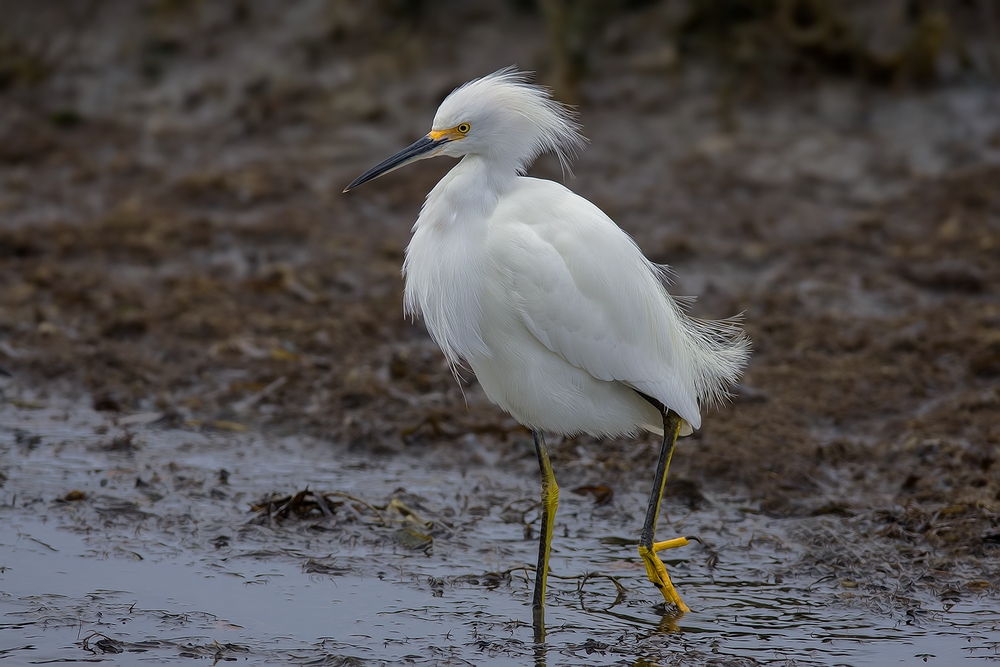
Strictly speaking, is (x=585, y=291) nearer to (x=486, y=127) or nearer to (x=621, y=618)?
(x=486, y=127)

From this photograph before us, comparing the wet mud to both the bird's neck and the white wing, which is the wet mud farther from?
the bird's neck

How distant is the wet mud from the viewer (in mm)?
4352

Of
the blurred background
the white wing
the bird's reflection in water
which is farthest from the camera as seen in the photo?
the blurred background

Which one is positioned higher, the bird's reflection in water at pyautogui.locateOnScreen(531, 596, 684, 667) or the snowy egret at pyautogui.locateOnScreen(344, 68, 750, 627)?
the snowy egret at pyautogui.locateOnScreen(344, 68, 750, 627)

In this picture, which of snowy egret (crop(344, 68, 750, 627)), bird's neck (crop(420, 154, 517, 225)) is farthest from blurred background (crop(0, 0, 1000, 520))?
bird's neck (crop(420, 154, 517, 225))

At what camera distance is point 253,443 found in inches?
242

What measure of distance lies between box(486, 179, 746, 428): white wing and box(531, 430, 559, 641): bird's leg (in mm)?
408

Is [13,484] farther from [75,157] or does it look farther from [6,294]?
[75,157]

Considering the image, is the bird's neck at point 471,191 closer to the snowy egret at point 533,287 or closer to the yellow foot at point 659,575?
the snowy egret at point 533,287

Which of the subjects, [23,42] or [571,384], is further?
[23,42]

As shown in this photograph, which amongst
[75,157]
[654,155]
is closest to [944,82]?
[654,155]

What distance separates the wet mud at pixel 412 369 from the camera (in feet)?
14.3

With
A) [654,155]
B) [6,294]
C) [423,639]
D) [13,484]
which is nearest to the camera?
[423,639]

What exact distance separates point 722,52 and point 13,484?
27.6ft
